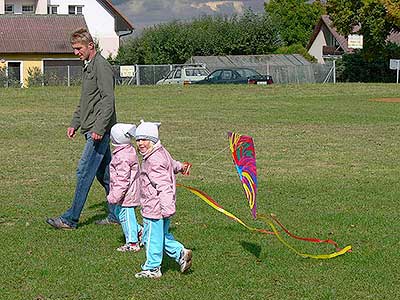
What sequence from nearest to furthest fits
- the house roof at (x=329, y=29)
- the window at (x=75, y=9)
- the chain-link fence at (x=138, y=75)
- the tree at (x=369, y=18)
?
the chain-link fence at (x=138, y=75) < the tree at (x=369, y=18) < the window at (x=75, y=9) < the house roof at (x=329, y=29)

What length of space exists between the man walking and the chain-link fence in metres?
35.5

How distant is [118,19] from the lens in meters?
67.7

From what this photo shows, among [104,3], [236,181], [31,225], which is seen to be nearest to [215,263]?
[31,225]

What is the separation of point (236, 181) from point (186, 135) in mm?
7263

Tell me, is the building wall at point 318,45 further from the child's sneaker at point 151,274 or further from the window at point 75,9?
the child's sneaker at point 151,274

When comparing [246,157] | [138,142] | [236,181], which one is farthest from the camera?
[236,181]

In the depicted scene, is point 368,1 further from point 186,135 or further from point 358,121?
point 186,135

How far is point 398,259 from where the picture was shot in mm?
7742

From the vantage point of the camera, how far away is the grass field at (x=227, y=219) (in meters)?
6.95

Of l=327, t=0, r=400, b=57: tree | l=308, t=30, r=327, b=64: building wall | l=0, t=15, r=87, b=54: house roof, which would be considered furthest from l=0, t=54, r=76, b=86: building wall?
l=308, t=30, r=327, b=64: building wall

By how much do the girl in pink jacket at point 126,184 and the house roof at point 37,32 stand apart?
47.2 metres

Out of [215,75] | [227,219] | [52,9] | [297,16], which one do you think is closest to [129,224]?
[227,219]

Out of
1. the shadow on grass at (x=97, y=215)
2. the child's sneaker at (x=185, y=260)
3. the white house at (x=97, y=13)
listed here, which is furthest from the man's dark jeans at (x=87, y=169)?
the white house at (x=97, y=13)

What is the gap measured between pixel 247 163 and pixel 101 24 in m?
59.7
